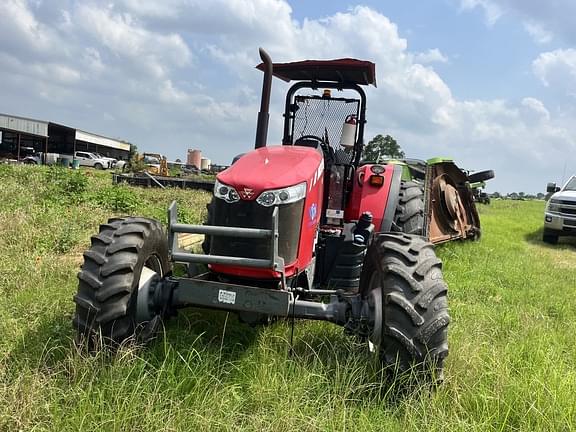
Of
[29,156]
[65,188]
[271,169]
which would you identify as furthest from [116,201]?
[29,156]

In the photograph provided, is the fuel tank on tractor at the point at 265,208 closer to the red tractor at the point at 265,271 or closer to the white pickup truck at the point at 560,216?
the red tractor at the point at 265,271

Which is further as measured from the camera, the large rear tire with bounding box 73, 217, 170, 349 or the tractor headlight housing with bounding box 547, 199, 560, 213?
the tractor headlight housing with bounding box 547, 199, 560, 213

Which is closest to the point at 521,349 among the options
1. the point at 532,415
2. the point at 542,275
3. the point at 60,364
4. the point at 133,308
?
the point at 532,415

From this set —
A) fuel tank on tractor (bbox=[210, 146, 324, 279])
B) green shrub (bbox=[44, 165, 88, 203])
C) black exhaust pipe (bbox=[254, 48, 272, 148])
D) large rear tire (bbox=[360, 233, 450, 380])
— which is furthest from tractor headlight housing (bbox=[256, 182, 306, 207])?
green shrub (bbox=[44, 165, 88, 203])

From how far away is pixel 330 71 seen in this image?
4969 millimetres

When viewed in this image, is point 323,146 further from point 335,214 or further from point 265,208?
point 265,208

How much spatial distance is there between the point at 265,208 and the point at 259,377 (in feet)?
3.48

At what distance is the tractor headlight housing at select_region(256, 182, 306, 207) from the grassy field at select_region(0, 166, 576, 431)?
1.00 metres

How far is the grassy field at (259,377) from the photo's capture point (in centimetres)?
269

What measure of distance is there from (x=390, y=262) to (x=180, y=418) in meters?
1.57

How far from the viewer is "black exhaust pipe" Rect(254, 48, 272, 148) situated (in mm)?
4230

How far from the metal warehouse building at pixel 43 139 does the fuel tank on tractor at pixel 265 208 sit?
4079 cm

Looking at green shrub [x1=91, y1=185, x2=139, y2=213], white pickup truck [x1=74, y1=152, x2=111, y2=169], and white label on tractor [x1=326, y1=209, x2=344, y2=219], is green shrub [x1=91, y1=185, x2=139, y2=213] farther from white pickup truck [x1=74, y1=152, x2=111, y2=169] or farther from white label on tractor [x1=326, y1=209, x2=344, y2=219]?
white pickup truck [x1=74, y1=152, x2=111, y2=169]

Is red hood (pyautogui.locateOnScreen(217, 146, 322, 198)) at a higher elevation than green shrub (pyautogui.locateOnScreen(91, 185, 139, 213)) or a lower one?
higher
